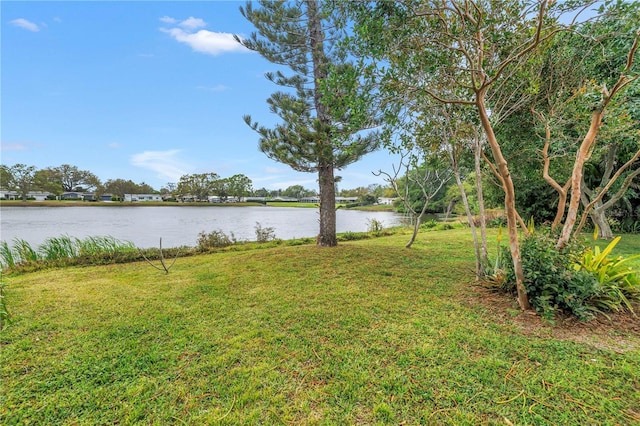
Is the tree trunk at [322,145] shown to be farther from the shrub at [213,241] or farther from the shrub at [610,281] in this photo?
the shrub at [610,281]

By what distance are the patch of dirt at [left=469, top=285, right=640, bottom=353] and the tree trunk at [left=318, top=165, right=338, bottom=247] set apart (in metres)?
3.47

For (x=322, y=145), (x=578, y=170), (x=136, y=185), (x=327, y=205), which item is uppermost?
(x=136, y=185)

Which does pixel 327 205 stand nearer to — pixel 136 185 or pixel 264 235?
pixel 264 235

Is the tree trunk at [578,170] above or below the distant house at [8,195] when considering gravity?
below

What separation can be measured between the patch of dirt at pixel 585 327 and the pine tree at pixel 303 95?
11.3ft

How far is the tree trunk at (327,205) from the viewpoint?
5.40m

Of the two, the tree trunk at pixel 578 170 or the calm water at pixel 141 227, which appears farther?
the calm water at pixel 141 227

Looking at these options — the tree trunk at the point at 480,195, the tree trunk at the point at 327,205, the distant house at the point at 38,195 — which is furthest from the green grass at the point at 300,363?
the distant house at the point at 38,195

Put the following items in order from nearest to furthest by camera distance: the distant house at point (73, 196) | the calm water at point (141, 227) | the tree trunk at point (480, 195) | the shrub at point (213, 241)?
the tree trunk at point (480, 195)
the shrub at point (213, 241)
the calm water at point (141, 227)
the distant house at point (73, 196)

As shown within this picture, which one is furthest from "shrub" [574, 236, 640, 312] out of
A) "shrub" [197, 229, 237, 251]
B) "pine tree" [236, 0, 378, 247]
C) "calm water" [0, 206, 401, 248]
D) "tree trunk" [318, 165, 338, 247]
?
"shrub" [197, 229, 237, 251]

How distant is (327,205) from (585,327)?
4.08 meters

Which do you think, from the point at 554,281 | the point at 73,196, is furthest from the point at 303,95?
the point at 73,196

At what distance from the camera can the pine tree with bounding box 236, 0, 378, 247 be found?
195 inches

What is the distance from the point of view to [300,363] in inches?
66.0
